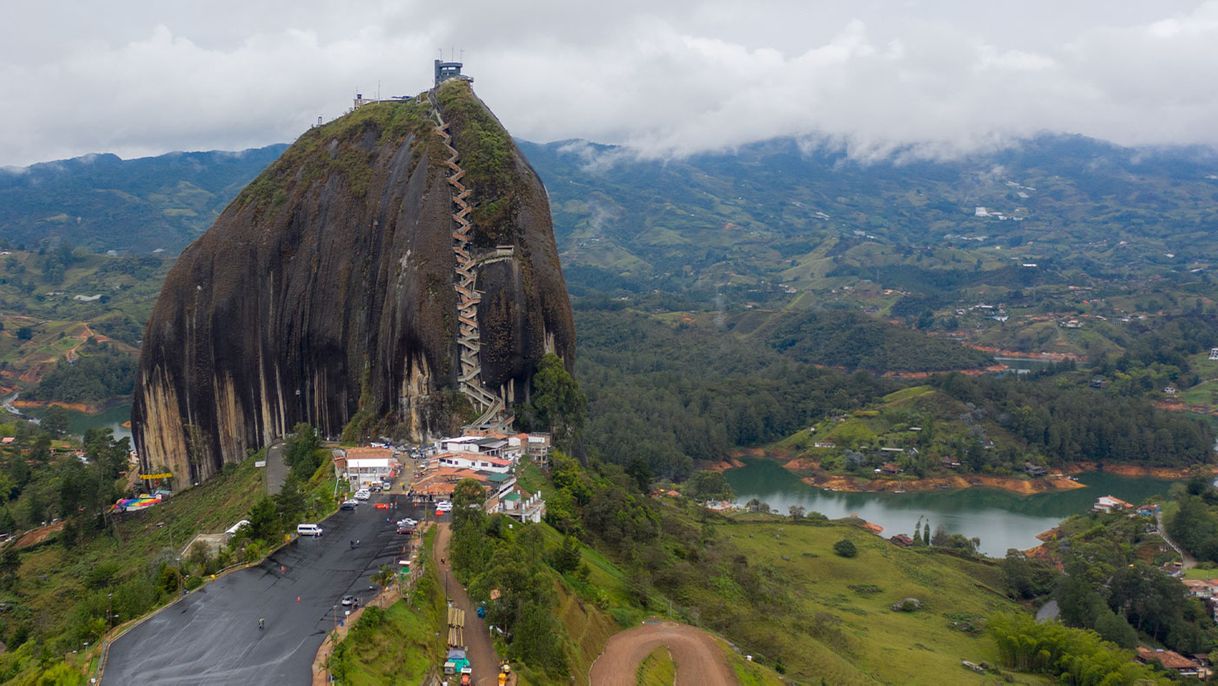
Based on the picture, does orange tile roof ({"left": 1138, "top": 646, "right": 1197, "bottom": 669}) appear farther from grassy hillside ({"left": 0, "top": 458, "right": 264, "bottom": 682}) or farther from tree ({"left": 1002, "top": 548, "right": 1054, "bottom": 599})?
grassy hillside ({"left": 0, "top": 458, "right": 264, "bottom": 682})

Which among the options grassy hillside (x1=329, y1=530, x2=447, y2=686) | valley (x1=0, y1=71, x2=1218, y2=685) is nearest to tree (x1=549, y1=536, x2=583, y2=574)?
valley (x1=0, y1=71, x2=1218, y2=685)

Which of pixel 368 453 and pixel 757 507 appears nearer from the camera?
pixel 368 453

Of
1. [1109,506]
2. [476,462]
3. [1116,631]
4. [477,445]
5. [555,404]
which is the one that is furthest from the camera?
[1109,506]

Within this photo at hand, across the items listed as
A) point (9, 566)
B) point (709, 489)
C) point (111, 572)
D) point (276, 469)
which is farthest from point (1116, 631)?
point (9, 566)

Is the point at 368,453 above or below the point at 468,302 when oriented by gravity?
below

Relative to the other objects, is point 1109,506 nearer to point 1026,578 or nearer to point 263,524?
point 1026,578

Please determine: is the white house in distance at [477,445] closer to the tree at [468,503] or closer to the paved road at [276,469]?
the tree at [468,503]

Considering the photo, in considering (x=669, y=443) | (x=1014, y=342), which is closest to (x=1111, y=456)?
(x=669, y=443)
